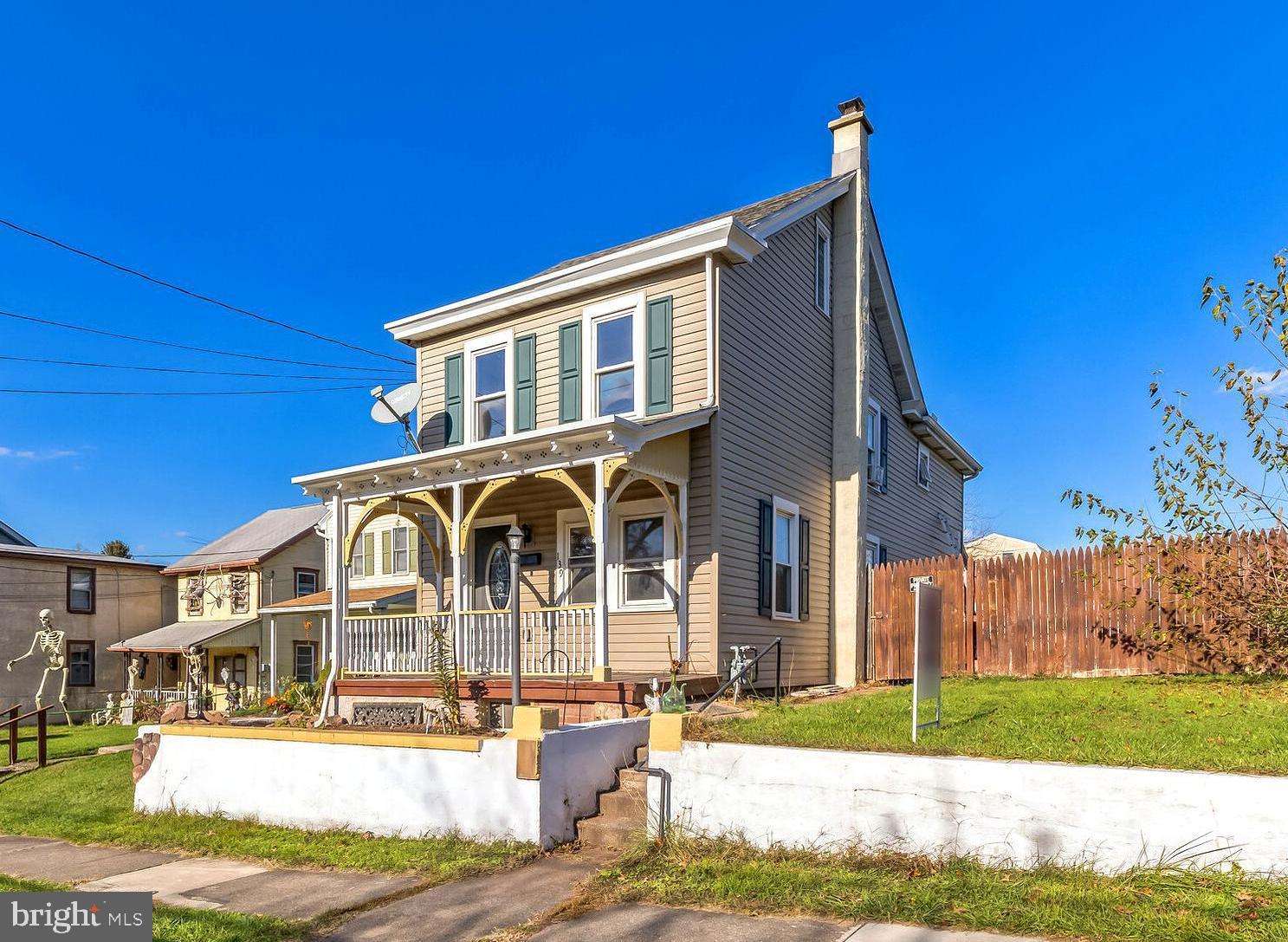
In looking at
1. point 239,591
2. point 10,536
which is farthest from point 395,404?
point 10,536

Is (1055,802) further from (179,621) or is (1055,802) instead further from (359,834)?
(179,621)

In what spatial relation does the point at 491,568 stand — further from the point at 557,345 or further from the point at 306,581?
the point at 306,581

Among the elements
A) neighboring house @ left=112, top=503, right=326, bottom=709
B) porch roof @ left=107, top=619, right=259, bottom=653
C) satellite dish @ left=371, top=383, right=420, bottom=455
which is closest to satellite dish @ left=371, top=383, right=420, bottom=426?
satellite dish @ left=371, top=383, right=420, bottom=455

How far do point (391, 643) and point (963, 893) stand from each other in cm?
916

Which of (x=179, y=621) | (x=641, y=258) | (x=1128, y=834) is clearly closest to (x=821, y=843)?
(x=1128, y=834)

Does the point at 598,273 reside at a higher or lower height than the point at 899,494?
higher

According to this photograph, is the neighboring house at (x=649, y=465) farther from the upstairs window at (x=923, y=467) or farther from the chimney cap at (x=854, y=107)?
the upstairs window at (x=923, y=467)

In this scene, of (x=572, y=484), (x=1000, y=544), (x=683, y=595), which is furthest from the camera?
(x=1000, y=544)

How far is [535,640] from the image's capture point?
13141mm

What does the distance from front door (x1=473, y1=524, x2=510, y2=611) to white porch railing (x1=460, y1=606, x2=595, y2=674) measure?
1086 millimetres

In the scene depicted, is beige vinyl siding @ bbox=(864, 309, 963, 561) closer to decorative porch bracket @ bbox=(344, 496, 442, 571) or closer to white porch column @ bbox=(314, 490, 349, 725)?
decorative porch bracket @ bbox=(344, 496, 442, 571)

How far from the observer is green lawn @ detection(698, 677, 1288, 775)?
21.5ft

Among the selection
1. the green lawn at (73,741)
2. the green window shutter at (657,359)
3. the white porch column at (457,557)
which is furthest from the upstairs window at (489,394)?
the green lawn at (73,741)

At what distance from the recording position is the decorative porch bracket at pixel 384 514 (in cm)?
1335
